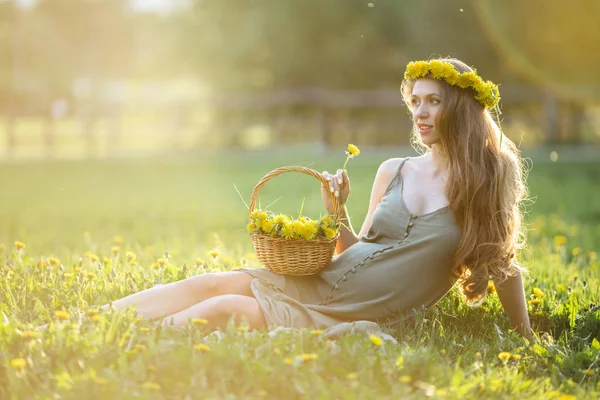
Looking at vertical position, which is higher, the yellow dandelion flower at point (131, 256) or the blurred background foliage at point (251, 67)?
the blurred background foliage at point (251, 67)

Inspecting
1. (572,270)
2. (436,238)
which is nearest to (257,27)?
(572,270)

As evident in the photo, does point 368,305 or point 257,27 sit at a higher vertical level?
point 257,27

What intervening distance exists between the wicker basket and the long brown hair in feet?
1.88

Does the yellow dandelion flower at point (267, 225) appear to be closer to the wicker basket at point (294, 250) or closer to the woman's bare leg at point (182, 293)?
the wicker basket at point (294, 250)

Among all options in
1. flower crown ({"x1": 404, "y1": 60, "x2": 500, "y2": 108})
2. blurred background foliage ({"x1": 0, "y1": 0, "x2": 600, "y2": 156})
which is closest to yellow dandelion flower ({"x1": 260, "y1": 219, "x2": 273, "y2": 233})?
flower crown ({"x1": 404, "y1": 60, "x2": 500, "y2": 108})

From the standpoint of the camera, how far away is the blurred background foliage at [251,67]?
19.5m

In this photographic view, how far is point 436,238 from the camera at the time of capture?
11.4 feet

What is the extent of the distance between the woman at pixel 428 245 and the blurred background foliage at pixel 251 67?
45.7 ft

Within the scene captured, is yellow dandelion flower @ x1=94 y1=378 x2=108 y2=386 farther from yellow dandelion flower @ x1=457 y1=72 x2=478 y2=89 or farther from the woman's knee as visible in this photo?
yellow dandelion flower @ x1=457 y1=72 x2=478 y2=89

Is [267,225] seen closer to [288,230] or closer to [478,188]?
[288,230]

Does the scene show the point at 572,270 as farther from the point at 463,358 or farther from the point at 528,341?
the point at 463,358

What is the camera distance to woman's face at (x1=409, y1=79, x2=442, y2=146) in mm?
3615

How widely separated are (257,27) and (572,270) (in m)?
15.5

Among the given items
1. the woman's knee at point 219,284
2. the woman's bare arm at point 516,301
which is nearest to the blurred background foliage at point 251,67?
the woman's bare arm at point 516,301
